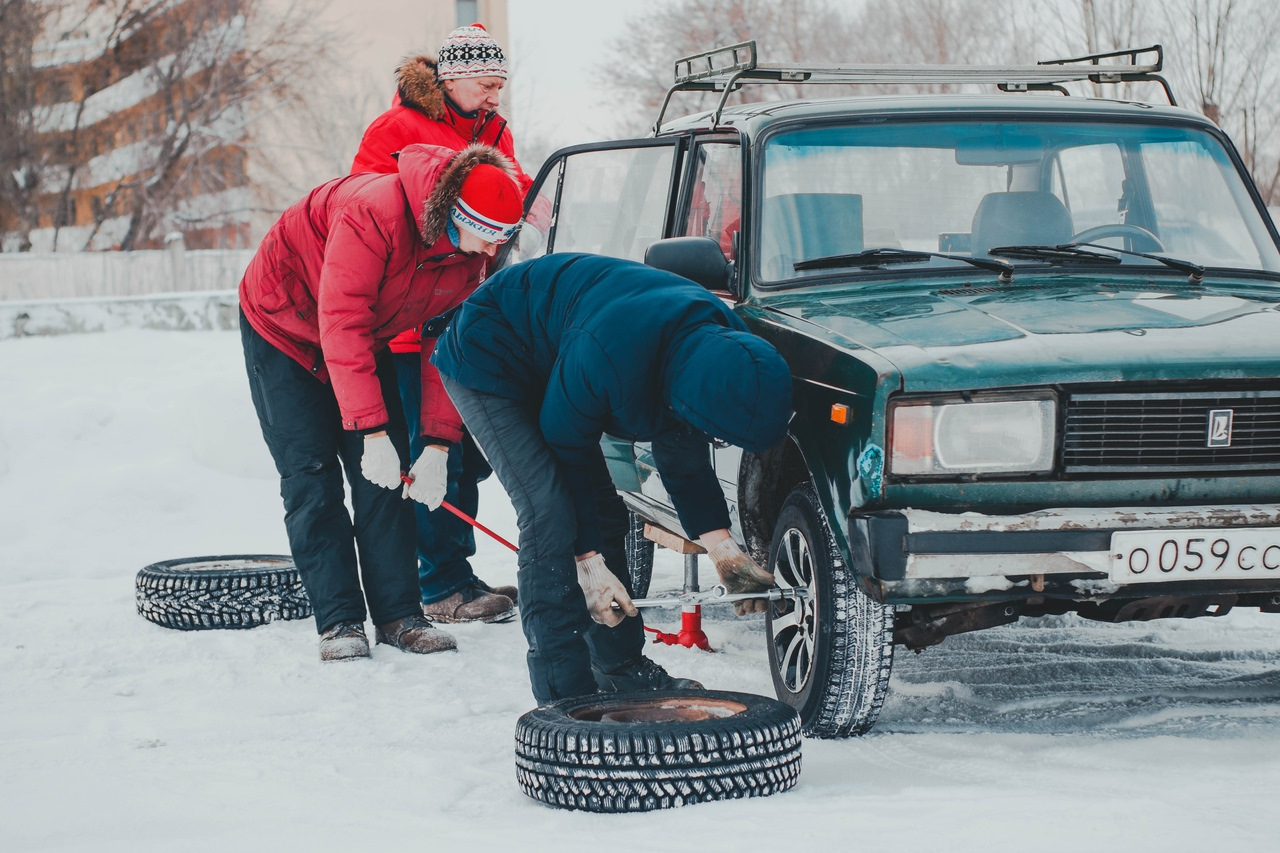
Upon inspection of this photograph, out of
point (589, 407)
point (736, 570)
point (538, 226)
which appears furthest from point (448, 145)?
point (736, 570)

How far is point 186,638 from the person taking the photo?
5484 mm

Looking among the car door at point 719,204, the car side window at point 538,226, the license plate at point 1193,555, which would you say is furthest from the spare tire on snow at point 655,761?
the car side window at point 538,226

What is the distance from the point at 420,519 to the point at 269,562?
982mm

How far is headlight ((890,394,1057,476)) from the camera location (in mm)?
3518

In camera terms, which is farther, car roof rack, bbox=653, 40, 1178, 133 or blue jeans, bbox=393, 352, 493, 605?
blue jeans, bbox=393, 352, 493, 605

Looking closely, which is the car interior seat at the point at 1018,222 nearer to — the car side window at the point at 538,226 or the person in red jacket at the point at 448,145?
the person in red jacket at the point at 448,145

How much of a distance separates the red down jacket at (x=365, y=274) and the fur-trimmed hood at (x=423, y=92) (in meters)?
0.66

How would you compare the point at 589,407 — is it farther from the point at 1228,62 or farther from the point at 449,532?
the point at 1228,62

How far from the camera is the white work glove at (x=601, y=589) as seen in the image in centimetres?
387

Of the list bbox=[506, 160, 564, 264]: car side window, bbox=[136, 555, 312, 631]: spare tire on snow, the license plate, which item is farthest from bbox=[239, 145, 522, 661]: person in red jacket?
the license plate

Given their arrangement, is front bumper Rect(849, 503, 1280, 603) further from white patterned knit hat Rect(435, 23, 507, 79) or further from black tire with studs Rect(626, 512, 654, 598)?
white patterned knit hat Rect(435, 23, 507, 79)

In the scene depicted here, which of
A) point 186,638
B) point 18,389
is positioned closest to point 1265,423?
point 186,638

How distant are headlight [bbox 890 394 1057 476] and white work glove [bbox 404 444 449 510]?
6.23ft

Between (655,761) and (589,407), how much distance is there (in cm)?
85
